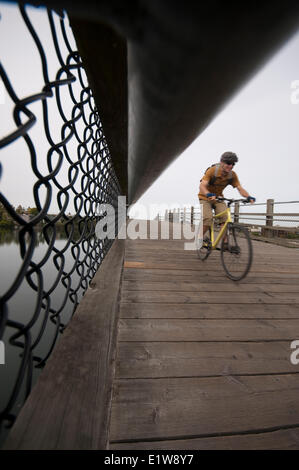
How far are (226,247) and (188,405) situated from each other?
8.43 feet

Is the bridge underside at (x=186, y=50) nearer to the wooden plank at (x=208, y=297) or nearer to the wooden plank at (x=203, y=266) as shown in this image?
the wooden plank at (x=208, y=297)

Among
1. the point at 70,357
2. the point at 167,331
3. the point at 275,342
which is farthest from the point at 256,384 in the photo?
the point at 70,357

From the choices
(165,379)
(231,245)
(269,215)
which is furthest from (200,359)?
(269,215)

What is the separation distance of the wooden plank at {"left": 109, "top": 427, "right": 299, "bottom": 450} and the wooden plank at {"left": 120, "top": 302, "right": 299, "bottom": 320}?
87cm

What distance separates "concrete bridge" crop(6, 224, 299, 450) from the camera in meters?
0.56

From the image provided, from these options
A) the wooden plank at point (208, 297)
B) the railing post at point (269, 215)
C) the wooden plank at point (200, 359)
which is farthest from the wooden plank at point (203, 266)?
the railing post at point (269, 215)

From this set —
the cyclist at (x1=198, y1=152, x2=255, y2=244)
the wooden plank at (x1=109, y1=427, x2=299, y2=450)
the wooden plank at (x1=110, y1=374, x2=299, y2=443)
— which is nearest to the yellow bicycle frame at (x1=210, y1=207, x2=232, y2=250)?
the cyclist at (x1=198, y1=152, x2=255, y2=244)

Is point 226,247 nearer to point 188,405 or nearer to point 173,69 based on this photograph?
point 188,405

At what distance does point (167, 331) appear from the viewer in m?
1.45

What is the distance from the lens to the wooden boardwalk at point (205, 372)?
2.67 ft

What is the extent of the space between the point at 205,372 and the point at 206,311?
0.71 meters

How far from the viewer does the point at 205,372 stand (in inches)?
43.3

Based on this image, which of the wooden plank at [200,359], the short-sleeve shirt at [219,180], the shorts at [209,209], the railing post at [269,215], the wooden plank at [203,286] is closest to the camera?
the wooden plank at [200,359]

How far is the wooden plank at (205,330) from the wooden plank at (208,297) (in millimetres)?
366
